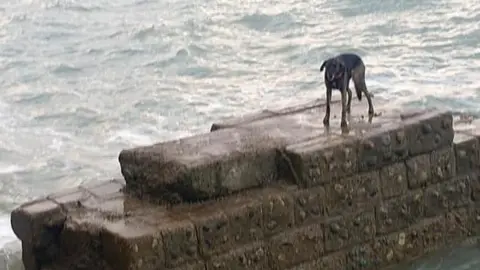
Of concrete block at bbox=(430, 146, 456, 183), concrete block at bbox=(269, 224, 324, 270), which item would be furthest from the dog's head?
concrete block at bbox=(269, 224, 324, 270)

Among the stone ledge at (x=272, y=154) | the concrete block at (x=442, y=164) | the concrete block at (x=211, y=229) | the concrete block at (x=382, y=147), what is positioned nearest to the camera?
the concrete block at (x=211, y=229)

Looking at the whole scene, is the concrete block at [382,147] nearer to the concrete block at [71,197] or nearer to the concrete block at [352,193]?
the concrete block at [352,193]

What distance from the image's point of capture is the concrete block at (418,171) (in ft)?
21.9

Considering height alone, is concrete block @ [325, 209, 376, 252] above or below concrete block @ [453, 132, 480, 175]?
below

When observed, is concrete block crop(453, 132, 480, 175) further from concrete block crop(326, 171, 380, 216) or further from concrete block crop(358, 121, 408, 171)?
concrete block crop(326, 171, 380, 216)

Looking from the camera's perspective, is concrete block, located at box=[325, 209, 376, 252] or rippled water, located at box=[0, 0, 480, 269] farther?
rippled water, located at box=[0, 0, 480, 269]

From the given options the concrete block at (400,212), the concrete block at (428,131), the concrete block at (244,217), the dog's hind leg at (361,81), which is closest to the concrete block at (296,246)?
the concrete block at (244,217)

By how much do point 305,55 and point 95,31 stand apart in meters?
4.96

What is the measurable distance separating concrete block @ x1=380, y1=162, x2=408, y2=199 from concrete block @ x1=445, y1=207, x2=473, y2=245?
474mm

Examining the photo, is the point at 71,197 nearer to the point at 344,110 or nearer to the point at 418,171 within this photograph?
the point at 344,110

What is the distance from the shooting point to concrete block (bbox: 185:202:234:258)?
5758mm

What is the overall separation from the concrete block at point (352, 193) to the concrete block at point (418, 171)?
282mm

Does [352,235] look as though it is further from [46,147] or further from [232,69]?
[232,69]

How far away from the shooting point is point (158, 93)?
13.1 meters
